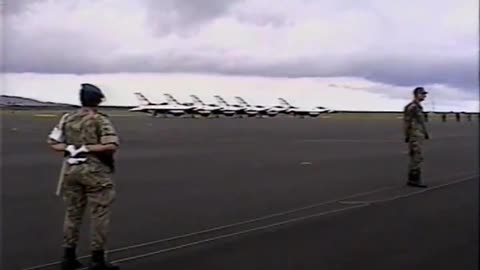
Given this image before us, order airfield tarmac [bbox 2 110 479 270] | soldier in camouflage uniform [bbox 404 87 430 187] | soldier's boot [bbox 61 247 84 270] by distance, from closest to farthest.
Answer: soldier's boot [bbox 61 247 84 270] < airfield tarmac [bbox 2 110 479 270] < soldier in camouflage uniform [bbox 404 87 430 187]

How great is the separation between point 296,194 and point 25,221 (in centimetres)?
470

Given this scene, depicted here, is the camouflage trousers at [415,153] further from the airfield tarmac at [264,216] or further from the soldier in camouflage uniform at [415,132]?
the airfield tarmac at [264,216]

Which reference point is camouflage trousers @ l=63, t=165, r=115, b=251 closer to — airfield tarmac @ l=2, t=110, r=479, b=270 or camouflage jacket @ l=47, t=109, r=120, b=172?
camouflage jacket @ l=47, t=109, r=120, b=172

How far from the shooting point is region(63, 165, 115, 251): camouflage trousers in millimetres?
6895

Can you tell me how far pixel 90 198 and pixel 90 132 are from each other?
1.98 feet

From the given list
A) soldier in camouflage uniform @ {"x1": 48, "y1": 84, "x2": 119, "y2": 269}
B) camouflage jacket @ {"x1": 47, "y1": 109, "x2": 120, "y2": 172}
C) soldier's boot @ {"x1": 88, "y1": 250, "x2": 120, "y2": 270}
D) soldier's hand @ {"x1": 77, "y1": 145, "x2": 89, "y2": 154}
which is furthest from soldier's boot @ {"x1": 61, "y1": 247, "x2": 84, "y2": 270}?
soldier's hand @ {"x1": 77, "y1": 145, "x2": 89, "y2": 154}

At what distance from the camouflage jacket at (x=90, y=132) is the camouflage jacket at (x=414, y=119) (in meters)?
8.19

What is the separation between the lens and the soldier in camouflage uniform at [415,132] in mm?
13891

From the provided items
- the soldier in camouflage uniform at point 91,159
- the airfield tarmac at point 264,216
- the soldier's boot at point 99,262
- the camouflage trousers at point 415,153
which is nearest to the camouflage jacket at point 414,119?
the camouflage trousers at point 415,153

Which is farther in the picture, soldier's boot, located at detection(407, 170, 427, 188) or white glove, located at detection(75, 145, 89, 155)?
soldier's boot, located at detection(407, 170, 427, 188)

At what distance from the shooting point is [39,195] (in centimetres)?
1241

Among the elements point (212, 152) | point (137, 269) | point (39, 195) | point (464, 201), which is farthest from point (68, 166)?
point (212, 152)

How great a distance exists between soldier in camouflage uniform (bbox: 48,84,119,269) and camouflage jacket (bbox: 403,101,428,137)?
26.8 feet

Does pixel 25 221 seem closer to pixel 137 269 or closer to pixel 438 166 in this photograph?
pixel 137 269
